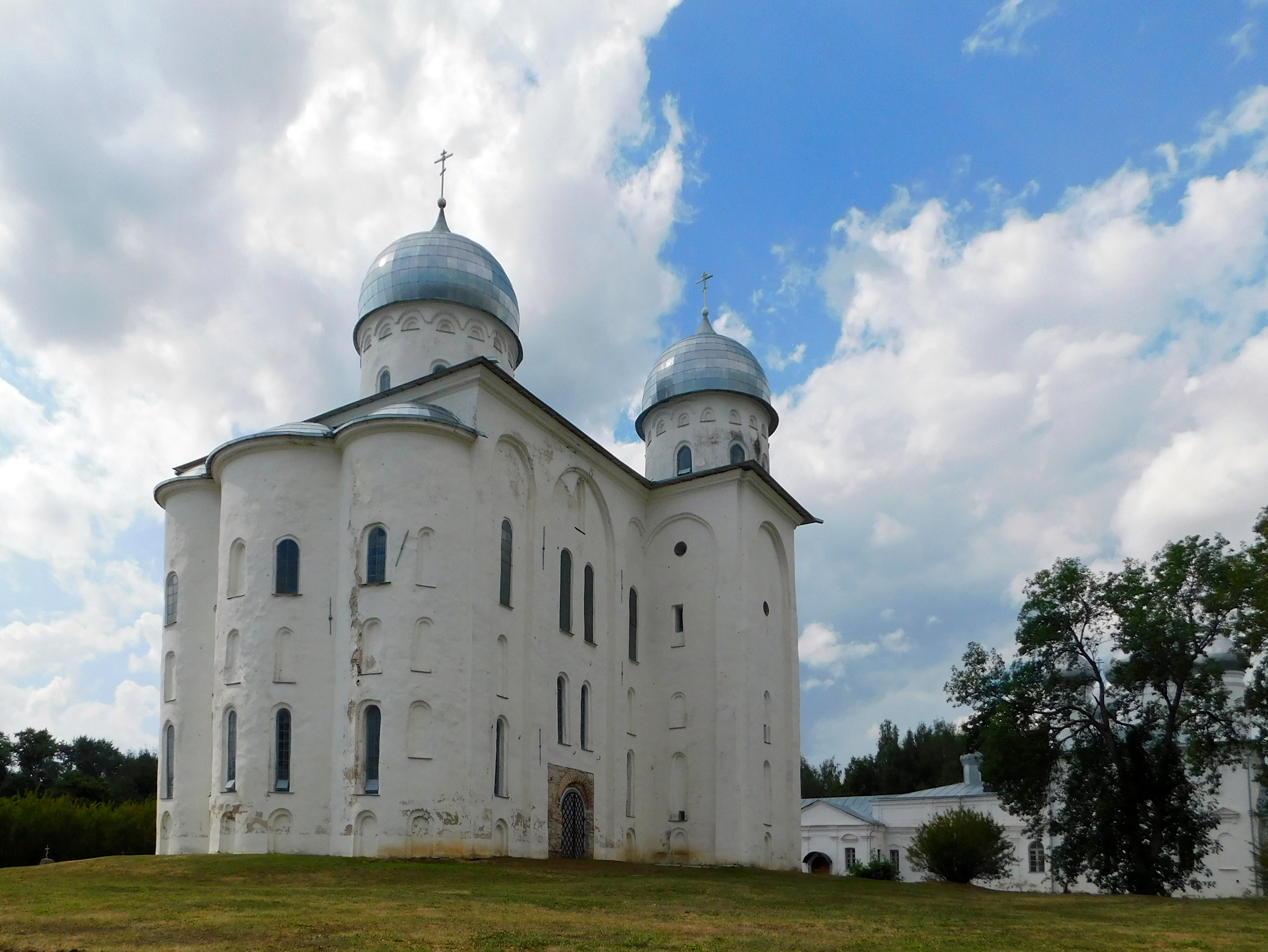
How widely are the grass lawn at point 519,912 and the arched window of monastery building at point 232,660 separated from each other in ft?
13.6

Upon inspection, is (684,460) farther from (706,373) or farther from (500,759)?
(500,759)

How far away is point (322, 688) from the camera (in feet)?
78.0

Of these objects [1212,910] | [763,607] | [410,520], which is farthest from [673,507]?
[1212,910]

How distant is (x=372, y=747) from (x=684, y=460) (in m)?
17.4

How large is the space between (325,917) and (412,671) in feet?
34.5

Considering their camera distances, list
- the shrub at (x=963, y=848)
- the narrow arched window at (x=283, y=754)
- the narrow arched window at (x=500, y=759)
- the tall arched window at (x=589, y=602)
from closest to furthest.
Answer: the narrow arched window at (x=283, y=754) < the narrow arched window at (x=500, y=759) < the tall arched window at (x=589, y=602) < the shrub at (x=963, y=848)

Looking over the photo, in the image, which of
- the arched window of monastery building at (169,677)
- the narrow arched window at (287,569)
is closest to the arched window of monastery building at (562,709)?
the narrow arched window at (287,569)

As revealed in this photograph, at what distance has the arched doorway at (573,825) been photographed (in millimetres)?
26266

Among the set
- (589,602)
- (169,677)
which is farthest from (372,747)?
(589,602)

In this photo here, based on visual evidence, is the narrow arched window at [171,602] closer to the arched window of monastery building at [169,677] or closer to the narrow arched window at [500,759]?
the arched window of monastery building at [169,677]

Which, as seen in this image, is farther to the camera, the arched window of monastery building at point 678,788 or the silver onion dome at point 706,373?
the silver onion dome at point 706,373

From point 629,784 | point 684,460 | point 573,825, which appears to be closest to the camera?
point 573,825

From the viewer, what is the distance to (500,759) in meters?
24.4

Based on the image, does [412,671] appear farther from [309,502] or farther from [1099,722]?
[1099,722]
